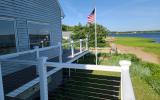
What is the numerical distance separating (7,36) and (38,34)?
2.66 m

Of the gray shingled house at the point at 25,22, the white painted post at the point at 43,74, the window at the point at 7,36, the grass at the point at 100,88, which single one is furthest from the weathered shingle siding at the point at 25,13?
the white painted post at the point at 43,74

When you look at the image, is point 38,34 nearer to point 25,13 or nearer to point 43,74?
point 25,13

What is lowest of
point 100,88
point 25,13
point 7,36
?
point 100,88

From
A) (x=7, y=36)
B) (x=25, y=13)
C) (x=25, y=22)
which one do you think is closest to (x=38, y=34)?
(x=25, y=22)

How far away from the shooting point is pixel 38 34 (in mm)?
9406

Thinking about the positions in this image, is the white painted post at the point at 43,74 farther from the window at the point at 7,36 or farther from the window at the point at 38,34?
the window at the point at 38,34

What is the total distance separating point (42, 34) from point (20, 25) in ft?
7.84

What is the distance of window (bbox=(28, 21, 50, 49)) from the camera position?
8625mm

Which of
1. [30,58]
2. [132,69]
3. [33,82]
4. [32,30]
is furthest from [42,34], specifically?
[132,69]

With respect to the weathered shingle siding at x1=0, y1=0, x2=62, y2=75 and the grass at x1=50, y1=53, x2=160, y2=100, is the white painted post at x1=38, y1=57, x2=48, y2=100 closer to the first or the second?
the grass at x1=50, y1=53, x2=160, y2=100

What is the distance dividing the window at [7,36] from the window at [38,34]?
1.37m

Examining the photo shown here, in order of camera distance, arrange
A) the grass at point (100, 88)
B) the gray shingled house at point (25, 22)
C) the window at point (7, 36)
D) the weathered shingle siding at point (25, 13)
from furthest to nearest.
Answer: the grass at point (100, 88) < the weathered shingle siding at point (25, 13) < the gray shingled house at point (25, 22) < the window at point (7, 36)

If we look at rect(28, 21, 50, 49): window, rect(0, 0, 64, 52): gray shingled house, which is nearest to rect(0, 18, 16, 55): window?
rect(0, 0, 64, 52): gray shingled house

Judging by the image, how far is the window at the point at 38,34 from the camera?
8.62 metres
